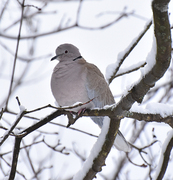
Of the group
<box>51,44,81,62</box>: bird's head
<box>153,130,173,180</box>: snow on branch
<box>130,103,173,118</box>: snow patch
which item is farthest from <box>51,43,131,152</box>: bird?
<box>130,103,173,118</box>: snow patch

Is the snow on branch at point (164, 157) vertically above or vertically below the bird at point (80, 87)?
below

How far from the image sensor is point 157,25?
5.29 ft

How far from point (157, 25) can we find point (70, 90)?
1.66 meters

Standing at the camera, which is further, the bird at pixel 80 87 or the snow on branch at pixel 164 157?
the bird at pixel 80 87

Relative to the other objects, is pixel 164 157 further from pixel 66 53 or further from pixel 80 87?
pixel 66 53

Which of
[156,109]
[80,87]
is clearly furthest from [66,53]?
[156,109]

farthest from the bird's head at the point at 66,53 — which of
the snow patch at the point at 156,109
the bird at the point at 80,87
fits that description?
the snow patch at the point at 156,109

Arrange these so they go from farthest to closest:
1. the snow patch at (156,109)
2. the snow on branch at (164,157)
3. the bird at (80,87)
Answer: the bird at (80,87), the snow on branch at (164,157), the snow patch at (156,109)

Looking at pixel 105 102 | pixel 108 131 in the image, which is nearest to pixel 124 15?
pixel 105 102

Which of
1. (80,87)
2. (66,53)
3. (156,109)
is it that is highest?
(66,53)

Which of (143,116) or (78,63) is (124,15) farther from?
(143,116)

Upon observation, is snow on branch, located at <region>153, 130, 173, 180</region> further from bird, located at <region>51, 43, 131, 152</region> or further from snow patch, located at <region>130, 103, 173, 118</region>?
bird, located at <region>51, 43, 131, 152</region>

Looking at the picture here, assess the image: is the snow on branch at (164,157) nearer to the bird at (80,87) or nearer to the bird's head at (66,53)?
the bird at (80,87)

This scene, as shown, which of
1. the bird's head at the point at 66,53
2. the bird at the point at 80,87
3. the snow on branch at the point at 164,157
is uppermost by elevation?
the bird's head at the point at 66,53
